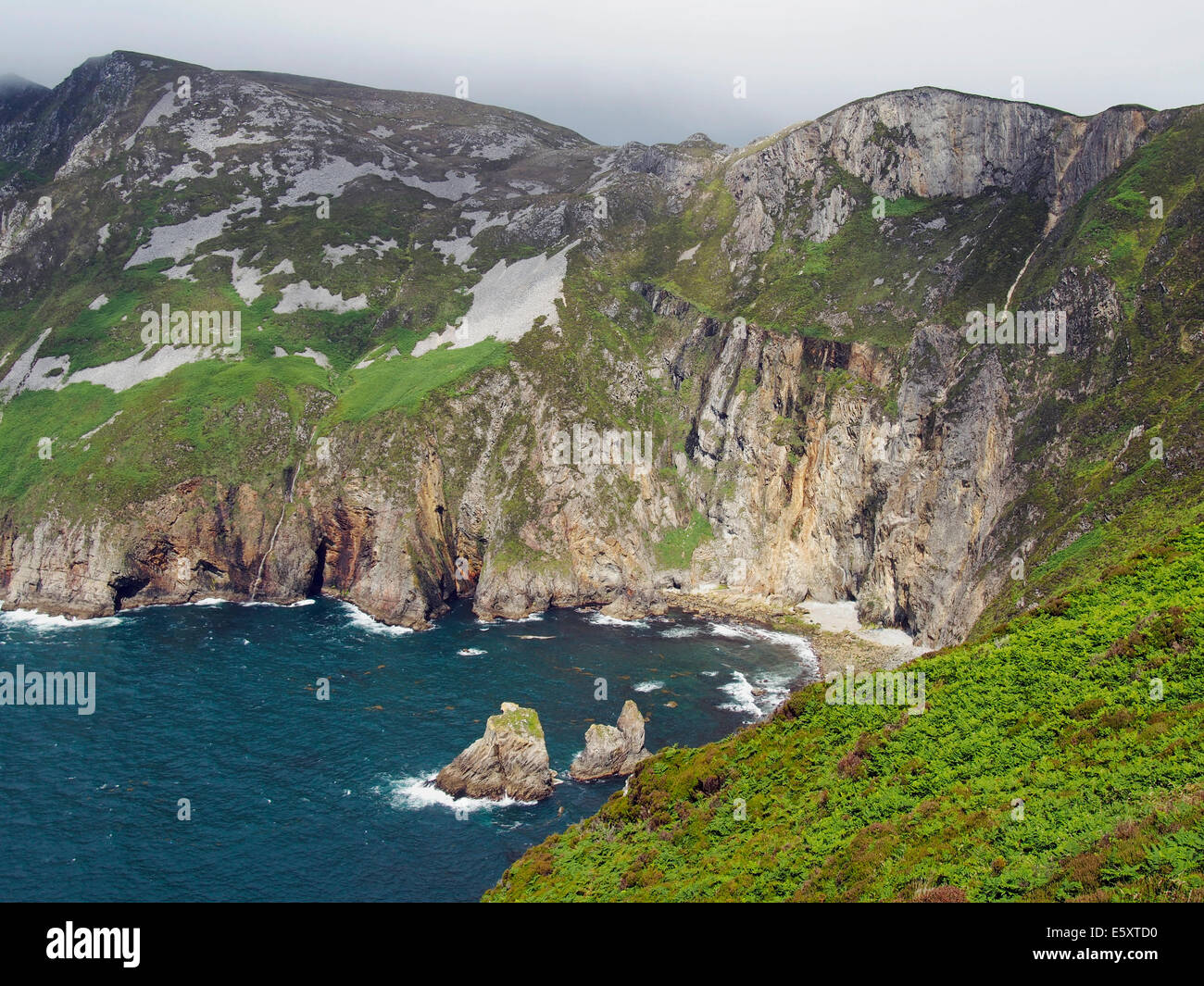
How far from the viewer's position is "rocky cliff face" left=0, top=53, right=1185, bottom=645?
103 m

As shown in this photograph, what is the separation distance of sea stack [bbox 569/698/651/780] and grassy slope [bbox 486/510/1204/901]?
24530 millimetres

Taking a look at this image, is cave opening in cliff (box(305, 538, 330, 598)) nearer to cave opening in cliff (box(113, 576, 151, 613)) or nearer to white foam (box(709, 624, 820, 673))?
cave opening in cliff (box(113, 576, 151, 613))

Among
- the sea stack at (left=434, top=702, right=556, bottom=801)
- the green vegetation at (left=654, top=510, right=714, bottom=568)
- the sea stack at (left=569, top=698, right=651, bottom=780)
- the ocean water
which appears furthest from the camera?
the green vegetation at (left=654, top=510, right=714, bottom=568)

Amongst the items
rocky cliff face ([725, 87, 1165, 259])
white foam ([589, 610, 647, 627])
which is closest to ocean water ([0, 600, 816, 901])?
white foam ([589, 610, 647, 627])

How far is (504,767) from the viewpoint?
2591 inches

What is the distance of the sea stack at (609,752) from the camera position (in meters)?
67.2

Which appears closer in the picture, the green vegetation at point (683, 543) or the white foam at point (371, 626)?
the white foam at point (371, 626)

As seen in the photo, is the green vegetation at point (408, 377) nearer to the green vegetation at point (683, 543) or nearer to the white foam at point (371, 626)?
the white foam at point (371, 626)

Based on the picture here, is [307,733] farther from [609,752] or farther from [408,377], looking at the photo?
[408,377]

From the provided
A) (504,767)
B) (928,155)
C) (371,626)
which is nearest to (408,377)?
(371,626)

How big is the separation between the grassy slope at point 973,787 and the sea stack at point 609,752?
80.5ft

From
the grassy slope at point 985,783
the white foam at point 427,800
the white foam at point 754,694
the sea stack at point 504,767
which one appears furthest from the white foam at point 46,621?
the grassy slope at point 985,783

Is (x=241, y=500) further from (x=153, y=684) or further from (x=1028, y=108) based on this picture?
(x=1028, y=108)
